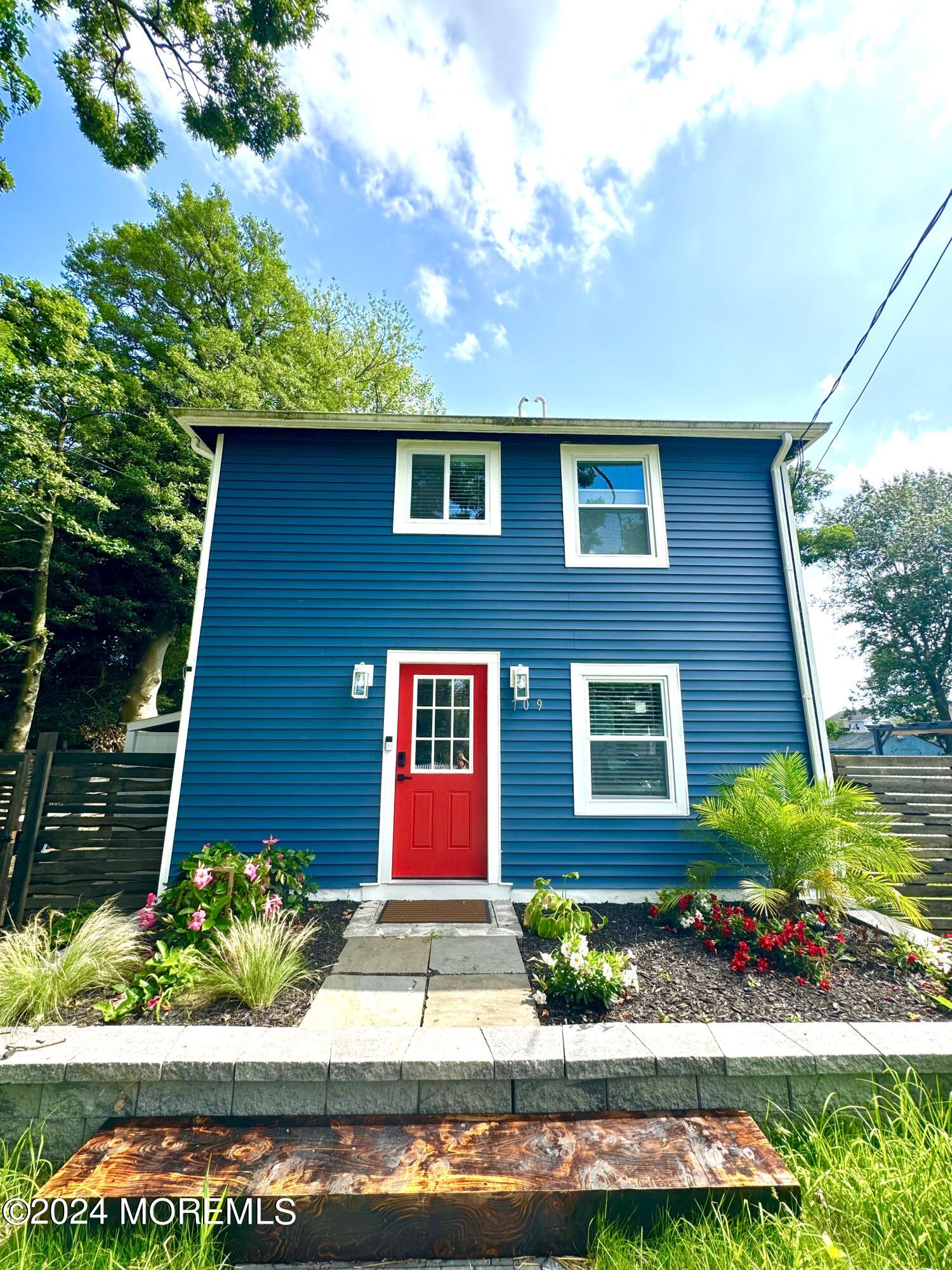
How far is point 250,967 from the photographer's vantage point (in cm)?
275

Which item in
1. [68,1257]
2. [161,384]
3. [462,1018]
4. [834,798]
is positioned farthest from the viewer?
[161,384]

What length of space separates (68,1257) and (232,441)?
5644 millimetres

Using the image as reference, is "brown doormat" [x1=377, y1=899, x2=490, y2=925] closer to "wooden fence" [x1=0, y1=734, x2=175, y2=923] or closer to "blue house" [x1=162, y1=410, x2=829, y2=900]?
"blue house" [x1=162, y1=410, x2=829, y2=900]

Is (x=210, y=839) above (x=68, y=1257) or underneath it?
above

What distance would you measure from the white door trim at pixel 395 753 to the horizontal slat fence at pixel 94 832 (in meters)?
1.94

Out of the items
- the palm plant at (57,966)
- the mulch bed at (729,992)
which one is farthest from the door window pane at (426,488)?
the palm plant at (57,966)

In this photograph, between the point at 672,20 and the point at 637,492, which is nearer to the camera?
the point at 672,20

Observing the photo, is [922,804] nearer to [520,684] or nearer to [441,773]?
[520,684]

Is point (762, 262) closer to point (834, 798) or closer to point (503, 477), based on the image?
point (503, 477)

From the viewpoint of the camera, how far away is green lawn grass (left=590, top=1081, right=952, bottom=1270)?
159 centimetres

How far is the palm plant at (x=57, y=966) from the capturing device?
101 inches

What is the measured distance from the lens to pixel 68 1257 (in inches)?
65.3

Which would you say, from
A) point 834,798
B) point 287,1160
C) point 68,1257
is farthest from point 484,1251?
point 834,798

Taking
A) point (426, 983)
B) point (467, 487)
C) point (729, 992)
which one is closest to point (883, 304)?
point (467, 487)
